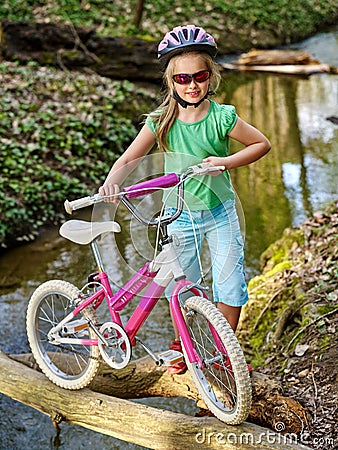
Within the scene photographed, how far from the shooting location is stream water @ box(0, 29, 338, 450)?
13.6 feet

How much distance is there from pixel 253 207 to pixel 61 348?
449cm

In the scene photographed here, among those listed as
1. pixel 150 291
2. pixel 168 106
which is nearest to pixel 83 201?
pixel 150 291

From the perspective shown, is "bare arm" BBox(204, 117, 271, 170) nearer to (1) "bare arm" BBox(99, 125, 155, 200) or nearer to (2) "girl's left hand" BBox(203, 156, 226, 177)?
(2) "girl's left hand" BBox(203, 156, 226, 177)

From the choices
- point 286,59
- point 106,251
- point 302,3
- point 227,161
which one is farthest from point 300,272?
point 302,3

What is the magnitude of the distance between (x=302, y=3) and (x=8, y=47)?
431 inches

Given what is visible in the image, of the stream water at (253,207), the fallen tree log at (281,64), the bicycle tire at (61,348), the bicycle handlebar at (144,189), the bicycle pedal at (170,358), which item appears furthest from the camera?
the fallen tree log at (281,64)

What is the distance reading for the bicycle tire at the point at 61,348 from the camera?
3385mm

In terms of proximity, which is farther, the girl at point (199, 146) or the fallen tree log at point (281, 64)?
the fallen tree log at point (281, 64)

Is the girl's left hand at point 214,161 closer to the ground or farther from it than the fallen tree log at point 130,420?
farther from it

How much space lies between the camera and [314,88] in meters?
13.1

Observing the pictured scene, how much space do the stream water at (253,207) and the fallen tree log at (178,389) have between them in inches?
21.1

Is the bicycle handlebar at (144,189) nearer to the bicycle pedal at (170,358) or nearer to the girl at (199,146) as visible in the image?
the girl at (199,146)

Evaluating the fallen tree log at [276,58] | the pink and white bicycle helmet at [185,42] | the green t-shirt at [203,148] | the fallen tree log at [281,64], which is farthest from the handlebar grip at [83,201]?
the fallen tree log at [276,58]

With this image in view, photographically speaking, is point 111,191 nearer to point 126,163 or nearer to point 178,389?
point 126,163
